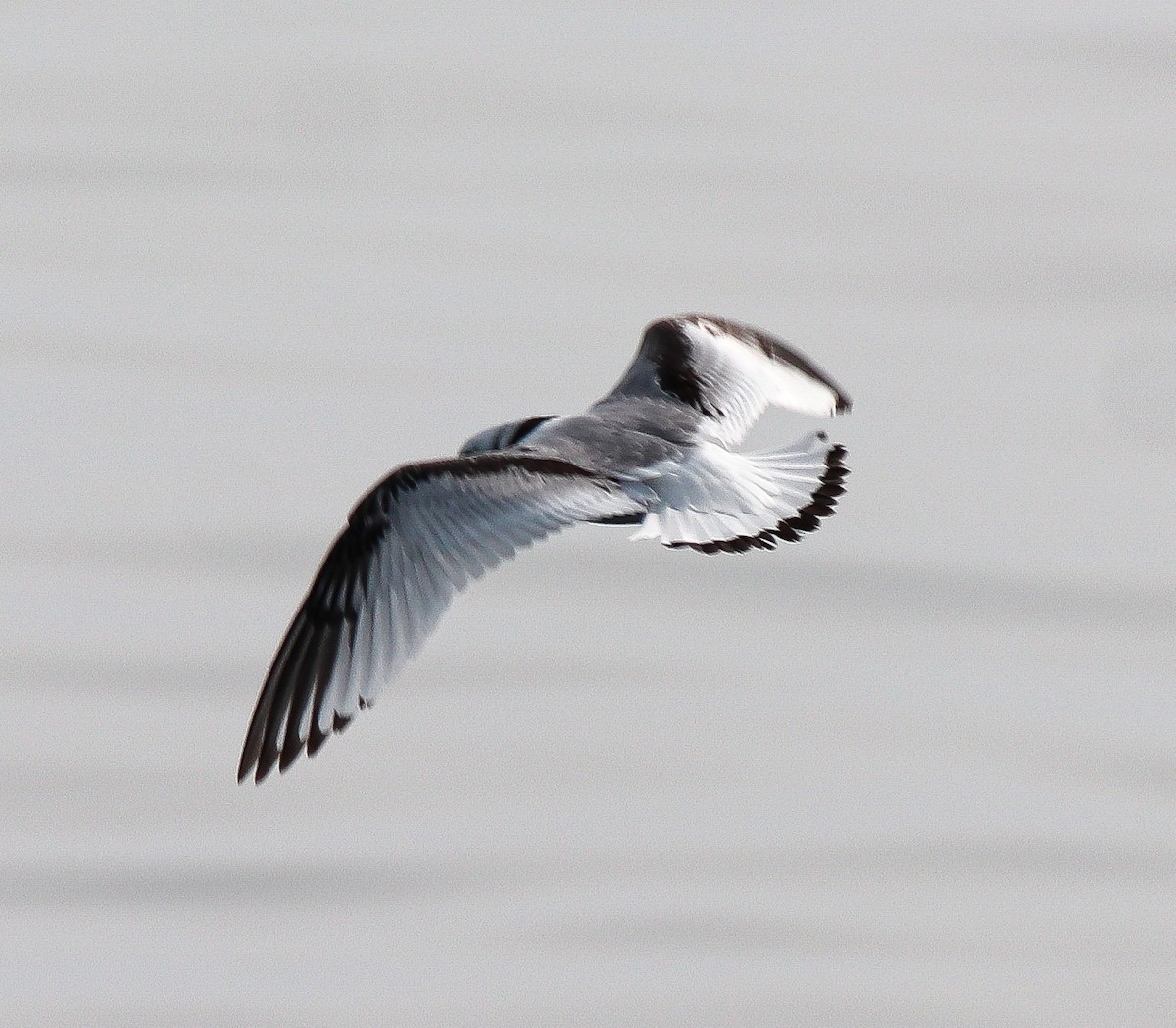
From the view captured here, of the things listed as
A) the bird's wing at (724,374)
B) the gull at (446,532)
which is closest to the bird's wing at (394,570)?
the gull at (446,532)

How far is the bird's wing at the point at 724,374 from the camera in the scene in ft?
27.2

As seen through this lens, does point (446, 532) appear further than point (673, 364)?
No

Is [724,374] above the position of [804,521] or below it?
above

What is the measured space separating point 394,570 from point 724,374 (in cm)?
190

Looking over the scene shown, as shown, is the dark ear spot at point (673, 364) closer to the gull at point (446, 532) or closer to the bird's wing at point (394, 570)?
the gull at point (446, 532)

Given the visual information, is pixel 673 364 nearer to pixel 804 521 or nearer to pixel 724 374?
pixel 724 374

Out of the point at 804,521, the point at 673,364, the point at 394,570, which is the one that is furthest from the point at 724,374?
the point at 394,570

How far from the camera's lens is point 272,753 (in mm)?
6840

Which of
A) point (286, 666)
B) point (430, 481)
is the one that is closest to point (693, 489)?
point (430, 481)

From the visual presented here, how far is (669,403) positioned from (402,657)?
63.1 inches

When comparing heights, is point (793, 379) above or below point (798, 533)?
above

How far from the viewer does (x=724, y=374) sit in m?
8.48

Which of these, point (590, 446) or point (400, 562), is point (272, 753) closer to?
point (400, 562)

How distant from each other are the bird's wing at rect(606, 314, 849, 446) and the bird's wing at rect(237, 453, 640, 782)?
4.05 feet
